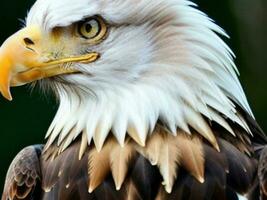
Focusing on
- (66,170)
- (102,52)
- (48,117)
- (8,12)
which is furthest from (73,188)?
(8,12)

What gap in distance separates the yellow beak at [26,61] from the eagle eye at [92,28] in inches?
2.3

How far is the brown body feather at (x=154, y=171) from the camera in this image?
401 cm

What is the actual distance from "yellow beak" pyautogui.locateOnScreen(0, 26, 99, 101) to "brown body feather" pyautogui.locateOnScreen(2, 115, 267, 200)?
9.7 inches

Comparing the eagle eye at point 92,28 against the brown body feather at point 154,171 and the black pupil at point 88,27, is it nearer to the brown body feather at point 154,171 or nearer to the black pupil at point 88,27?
the black pupil at point 88,27

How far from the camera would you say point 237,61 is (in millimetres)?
7324

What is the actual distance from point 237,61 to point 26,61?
11.1 feet

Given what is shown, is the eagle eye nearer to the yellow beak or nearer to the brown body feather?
the yellow beak

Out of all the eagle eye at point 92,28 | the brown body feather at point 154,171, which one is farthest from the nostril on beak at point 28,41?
the brown body feather at point 154,171

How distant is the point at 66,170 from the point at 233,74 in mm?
610

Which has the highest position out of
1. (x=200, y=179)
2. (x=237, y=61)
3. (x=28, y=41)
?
(x=28, y=41)

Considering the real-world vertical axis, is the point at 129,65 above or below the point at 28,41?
below

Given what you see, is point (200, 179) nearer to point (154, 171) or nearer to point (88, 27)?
point (154, 171)

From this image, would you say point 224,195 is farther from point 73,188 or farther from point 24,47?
point 24,47

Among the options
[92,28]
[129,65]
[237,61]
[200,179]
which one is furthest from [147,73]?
[237,61]
